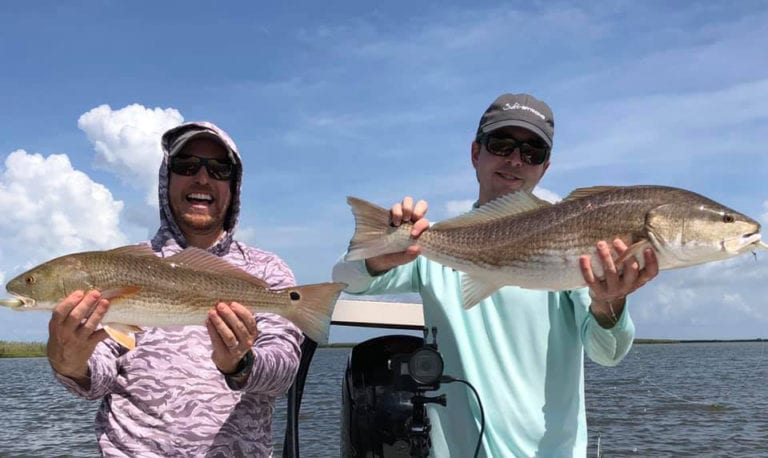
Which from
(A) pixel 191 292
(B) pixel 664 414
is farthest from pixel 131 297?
(B) pixel 664 414

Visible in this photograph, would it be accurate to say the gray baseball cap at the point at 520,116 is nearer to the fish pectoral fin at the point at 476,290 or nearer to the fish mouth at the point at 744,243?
the fish pectoral fin at the point at 476,290

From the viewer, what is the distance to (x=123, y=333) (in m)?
4.00

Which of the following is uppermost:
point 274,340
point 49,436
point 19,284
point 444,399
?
point 19,284

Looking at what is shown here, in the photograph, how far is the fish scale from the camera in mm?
3699

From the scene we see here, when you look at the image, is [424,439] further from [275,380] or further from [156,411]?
[156,411]

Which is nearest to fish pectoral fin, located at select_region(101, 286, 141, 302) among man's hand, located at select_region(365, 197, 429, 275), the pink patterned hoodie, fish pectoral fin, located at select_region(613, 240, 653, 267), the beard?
the pink patterned hoodie

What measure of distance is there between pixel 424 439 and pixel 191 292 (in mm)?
1748

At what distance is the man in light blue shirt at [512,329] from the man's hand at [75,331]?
57.0 inches

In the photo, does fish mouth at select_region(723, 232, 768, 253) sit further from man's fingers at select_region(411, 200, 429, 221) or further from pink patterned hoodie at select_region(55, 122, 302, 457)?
pink patterned hoodie at select_region(55, 122, 302, 457)

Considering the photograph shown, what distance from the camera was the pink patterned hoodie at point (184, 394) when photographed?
4121 millimetres

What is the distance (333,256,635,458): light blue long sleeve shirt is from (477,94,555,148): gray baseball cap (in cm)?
A: 105

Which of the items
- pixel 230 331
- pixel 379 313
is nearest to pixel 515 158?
pixel 230 331

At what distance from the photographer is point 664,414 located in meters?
28.8

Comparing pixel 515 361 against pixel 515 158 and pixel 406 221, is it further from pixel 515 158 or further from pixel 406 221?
pixel 515 158
